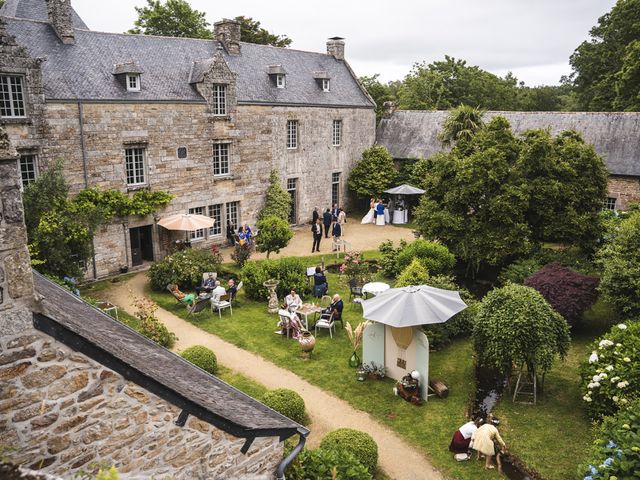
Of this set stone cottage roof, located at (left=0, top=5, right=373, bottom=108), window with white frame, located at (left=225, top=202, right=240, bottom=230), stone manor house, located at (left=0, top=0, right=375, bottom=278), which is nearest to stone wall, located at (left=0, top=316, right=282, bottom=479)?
stone manor house, located at (left=0, top=0, right=375, bottom=278)

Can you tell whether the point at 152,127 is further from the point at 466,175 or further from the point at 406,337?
the point at 406,337

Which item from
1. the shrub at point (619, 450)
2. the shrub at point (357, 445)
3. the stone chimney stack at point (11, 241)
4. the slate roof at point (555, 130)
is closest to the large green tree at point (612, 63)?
the slate roof at point (555, 130)

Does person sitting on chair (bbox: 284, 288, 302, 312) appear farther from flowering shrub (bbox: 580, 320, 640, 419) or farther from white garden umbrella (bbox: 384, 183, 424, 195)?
white garden umbrella (bbox: 384, 183, 424, 195)

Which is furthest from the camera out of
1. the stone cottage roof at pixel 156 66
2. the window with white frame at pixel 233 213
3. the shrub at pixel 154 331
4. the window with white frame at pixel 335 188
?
the window with white frame at pixel 335 188

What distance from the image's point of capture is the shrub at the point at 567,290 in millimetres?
15555

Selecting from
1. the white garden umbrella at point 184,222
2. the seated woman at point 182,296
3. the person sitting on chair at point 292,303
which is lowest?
the seated woman at point 182,296

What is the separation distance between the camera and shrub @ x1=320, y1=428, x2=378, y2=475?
32.0ft

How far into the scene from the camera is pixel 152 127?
74.3 ft

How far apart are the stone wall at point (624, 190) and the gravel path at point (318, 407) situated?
21919 mm

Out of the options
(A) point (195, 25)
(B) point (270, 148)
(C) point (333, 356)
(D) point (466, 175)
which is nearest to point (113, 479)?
(C) point (333, 356)

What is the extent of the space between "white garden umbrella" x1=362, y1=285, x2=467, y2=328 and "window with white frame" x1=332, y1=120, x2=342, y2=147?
20.0m

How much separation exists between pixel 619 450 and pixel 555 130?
87.1 feet

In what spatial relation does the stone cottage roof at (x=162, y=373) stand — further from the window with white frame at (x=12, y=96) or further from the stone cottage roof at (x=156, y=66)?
the stone cottage roof at (x=156, y=66)

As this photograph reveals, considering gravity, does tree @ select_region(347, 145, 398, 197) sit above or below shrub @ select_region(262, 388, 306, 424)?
above
